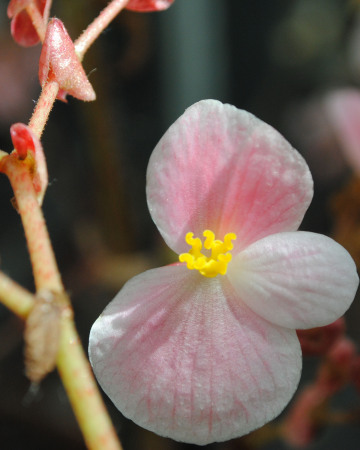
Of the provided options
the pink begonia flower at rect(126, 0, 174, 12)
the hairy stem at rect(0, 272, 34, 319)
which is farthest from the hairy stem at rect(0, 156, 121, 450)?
the pink begonia flower at rect(126, 0, 174, 12)

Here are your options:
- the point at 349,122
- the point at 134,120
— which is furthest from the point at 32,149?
the point at 134,120

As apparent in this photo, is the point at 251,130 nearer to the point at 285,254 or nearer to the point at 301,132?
the point at 285,254

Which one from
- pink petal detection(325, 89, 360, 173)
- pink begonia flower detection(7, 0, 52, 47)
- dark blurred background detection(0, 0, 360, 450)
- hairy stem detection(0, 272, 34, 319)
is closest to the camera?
hairy stem detection(0, 272, 34, 319)

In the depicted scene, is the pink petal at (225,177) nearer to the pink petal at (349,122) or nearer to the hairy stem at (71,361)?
the hairy stem at (71,361)

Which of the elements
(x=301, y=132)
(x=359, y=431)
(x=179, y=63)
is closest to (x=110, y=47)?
(x=179, y=63)

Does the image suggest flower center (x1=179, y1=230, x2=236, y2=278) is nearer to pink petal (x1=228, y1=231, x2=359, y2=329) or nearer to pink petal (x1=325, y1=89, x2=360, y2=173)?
pink petal (x1=228, y1=231, x2=359, y2=329)

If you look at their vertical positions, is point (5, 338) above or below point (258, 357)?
below

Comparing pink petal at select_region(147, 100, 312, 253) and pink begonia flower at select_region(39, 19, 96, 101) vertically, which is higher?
pink begonia flower at select_region(39, 19, 96, 101)
